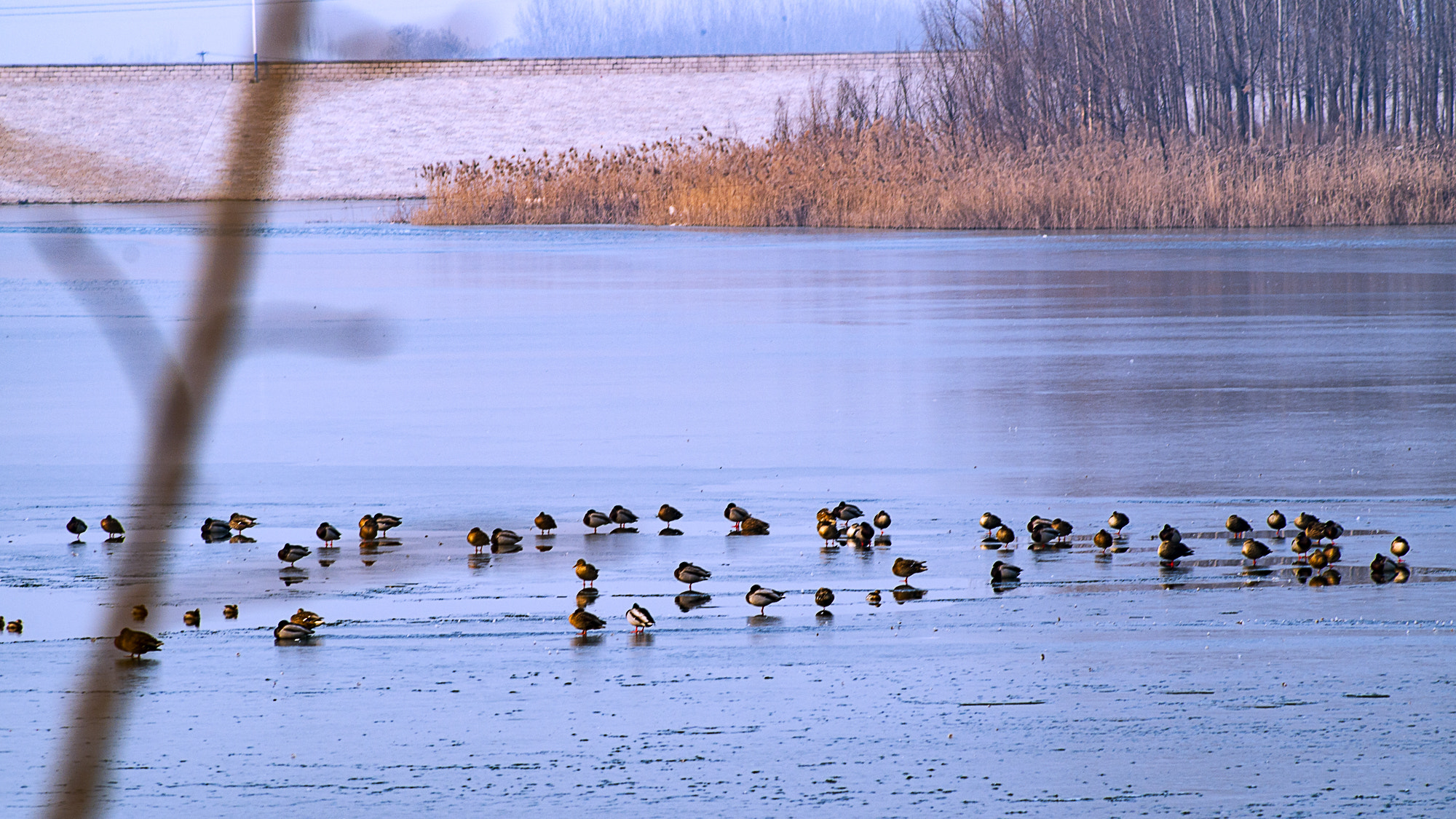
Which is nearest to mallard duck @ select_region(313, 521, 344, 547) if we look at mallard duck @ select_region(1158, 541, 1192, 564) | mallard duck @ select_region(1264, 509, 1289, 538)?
mallard duck @ select_region(1158, 541, 1192, 564)

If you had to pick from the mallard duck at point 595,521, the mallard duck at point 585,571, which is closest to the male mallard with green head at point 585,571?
the mallard duck at point 585,571

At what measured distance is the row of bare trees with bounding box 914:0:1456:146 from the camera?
28938 millimetres

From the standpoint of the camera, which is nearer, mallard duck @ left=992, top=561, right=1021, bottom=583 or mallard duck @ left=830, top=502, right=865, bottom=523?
mallard duck @ left=992, top=561, right=1021, bottom=583

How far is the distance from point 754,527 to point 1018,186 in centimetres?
1941

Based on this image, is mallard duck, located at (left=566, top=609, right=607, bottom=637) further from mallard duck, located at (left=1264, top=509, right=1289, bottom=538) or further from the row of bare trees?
the row of bare trees

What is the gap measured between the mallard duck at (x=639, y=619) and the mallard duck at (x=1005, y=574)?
1150 millimetres

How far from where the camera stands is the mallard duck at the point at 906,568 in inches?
221

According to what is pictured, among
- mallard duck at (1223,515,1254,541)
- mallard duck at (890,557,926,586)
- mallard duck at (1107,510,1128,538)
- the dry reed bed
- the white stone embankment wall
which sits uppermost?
the white stone embankment wall

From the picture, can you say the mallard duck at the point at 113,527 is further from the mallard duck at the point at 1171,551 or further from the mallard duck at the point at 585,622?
the mallard duck at the point at 1171,551

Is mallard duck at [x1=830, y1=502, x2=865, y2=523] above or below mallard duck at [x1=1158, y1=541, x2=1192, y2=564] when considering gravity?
above

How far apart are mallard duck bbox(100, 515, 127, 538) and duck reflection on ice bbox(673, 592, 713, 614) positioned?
78.0 inches

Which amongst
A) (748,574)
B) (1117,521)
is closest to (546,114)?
(1117,521)

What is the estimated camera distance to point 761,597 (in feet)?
17.3

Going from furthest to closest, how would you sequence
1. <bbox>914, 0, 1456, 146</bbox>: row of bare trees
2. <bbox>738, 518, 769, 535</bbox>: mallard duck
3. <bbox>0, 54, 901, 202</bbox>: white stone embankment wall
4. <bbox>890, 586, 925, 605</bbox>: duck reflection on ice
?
<bbox>0, 54, 901, 202</bbox>: white stone embankment wall
<bbox>914, 0, 1456, 146</bbox>: row of bare trees
<bbox>738, 518, 769, 535</bbox>: mallard duck
<bbox>890, 586, 925, 605</bbox>: duck reflection on ice
